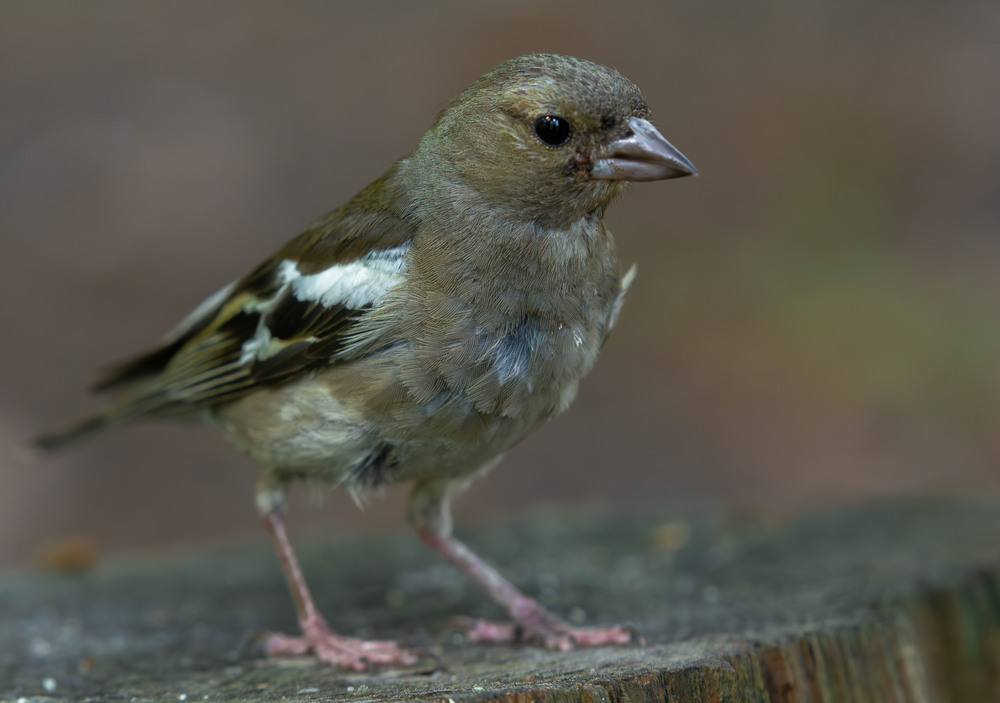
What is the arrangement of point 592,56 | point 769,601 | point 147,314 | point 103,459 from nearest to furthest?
point 769,601, point 103,459, point 147,314, point 592,56

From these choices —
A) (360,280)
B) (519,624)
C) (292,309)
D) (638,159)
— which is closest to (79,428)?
(292,309)

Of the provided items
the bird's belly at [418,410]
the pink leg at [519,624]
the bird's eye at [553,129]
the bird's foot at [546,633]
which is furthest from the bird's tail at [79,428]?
the bird's eye at [553,129]

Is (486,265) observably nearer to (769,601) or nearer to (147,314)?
(769,601)

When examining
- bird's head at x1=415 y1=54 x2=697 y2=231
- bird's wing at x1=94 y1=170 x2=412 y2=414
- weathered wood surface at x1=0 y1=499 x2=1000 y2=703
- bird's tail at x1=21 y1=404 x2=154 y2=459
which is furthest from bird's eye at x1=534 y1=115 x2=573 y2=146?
bird's tail at x1=21 y1=404 x2=154 y2=459

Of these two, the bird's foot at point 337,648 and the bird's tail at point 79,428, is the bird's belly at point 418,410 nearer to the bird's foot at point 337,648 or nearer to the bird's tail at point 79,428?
the bird's foot at point 337,648

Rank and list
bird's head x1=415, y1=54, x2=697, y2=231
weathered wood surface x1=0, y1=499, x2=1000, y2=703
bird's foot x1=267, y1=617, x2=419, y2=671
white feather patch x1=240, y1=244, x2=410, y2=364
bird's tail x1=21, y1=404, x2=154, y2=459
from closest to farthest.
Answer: weathered wood surface x1=0, y1=499, x2=1000, y2=703 < bird's head x1=415, y1=54, x2=697, y2=231 < bird's foot x1=267, y1=617, x2=419, y2=671 < white feather patch x1=240, y1=244, x2=410, y2=364 < bird's tail x1=21, y1=404, x2=154, y2=459

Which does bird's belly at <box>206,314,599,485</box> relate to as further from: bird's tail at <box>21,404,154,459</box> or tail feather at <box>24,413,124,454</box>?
tail feather at <box>24,413,124,454</box>

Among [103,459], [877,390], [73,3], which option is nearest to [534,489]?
[877,390]
